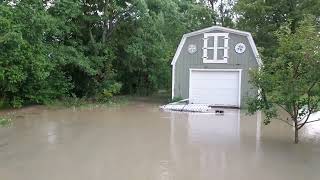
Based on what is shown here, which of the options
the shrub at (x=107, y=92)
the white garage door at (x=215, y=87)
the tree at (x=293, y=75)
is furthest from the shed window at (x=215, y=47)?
the tree at (x=293, y=75)

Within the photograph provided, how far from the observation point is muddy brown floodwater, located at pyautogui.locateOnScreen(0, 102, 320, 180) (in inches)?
295

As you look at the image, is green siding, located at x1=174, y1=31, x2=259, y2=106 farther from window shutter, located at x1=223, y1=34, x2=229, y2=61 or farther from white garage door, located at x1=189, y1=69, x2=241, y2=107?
white garage door, located at x1=189, y1=69, x2=241, y2=107

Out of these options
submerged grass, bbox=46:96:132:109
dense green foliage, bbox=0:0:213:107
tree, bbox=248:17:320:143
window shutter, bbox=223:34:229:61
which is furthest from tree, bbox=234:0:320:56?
tree, bbox=248:17:320:143

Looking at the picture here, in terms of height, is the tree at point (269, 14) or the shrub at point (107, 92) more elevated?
the tree at point (269, 14)

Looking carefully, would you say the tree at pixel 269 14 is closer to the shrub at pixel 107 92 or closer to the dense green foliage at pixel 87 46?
the dense green foliage at pixel 87 46

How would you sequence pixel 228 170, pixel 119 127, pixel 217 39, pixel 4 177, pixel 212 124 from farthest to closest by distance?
pixel 217 39 → pixel 212 124 → pixel 119 127 → pixel 228 170 → pixel 4 177

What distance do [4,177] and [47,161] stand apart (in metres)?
1.28

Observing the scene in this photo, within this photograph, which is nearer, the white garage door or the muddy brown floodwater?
the muddy brown floodwater

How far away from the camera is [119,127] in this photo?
13.1 m

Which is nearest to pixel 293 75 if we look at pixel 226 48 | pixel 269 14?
pixel 226 48

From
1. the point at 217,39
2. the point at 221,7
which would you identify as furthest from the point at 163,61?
the point at 221,7

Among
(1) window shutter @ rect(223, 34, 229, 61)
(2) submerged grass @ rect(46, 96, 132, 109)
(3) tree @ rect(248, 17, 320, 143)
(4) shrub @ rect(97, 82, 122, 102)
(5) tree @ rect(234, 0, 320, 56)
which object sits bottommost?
(2) submerged grass @ rect(46, 96, 132, 109)

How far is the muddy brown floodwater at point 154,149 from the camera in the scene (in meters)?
7.50

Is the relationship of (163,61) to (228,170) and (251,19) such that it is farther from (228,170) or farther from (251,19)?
(228,170)
